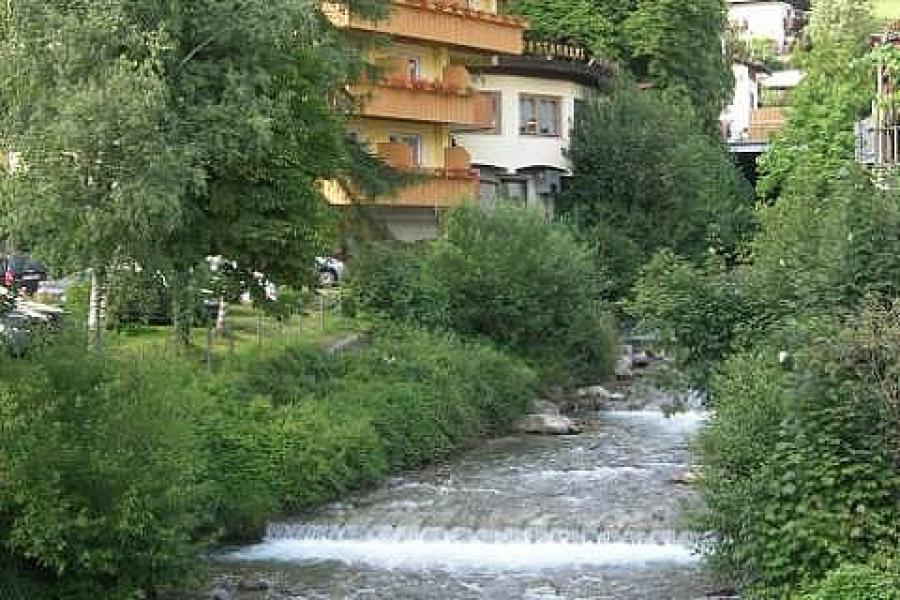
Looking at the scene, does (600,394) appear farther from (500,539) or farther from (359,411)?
(500,539)

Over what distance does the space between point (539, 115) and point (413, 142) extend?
28.6 ft

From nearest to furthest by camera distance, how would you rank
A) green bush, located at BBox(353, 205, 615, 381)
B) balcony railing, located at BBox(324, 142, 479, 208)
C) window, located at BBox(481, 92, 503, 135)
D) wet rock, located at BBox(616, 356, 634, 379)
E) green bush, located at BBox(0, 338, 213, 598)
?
green bush, located at BBox(0, 338, 213, 598) < green bush, located at BBox(353, 205, 615, 381) < wet rock, located at BBox(616, 356, 634, 379) < balcony railing, located at BBox(324, 142, 479, 208) < window, located at BBox(481, 92, 503, 135)

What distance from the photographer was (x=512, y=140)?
181 feet

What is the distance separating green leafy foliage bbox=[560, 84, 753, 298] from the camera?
55625 mm

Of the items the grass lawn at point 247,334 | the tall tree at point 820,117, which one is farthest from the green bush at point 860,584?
the tall tree at point 820,117

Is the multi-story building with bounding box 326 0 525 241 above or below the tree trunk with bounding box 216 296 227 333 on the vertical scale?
above

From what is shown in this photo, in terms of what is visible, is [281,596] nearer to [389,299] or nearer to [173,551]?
[173,551]

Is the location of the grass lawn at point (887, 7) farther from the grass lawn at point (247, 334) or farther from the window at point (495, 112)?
the grass lawn at point (247, 334)

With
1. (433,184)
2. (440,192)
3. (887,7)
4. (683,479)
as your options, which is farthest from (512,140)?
(887,7)

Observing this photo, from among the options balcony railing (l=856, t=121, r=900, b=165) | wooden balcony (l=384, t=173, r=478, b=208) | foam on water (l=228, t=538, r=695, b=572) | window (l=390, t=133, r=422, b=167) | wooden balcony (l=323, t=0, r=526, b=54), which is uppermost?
wooden balcony (l=323, t=0, r=526, b=54)

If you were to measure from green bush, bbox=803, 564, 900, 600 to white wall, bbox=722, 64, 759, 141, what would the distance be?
7856 centimetres

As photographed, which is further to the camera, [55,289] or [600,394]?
[600,394]

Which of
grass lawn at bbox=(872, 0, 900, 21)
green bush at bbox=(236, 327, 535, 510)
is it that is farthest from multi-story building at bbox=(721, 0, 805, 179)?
green bush at bbox=(236, 327, 535, 510)

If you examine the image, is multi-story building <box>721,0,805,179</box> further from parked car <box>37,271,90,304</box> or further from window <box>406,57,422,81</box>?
parked car <box>37,271,90,304</box>
